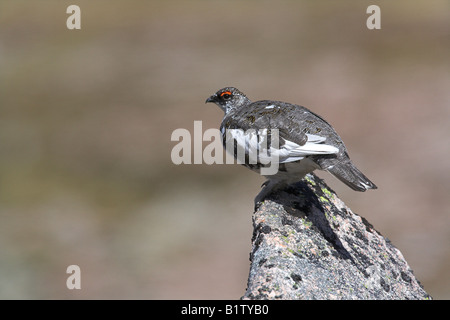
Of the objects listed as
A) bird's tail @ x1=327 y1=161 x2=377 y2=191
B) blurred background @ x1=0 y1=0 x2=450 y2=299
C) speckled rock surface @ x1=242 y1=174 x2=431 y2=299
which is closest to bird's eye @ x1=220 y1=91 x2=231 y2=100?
speckled rock surface @ x1=242 y1=174 x2=431 y2=299

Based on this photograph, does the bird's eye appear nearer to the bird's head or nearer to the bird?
the bird's head

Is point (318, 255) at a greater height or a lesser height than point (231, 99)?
lesser

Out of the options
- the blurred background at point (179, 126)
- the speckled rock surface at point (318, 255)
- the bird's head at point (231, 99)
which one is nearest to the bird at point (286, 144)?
the speckled rock surface at point (318, 255)

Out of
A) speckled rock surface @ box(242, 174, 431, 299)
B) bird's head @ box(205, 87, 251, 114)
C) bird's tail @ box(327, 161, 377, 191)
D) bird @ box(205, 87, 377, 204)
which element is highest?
bird's head @ box(205, 87, 251, 114)

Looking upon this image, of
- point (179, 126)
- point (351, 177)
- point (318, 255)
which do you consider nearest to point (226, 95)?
point (351, 177)

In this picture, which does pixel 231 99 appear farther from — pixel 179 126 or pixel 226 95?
pixel 179 126
